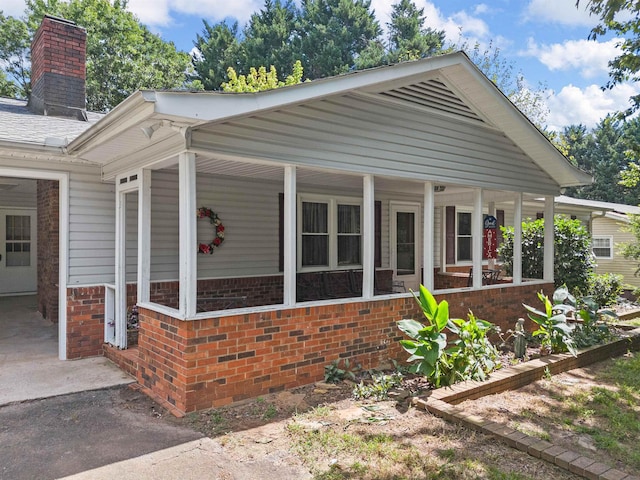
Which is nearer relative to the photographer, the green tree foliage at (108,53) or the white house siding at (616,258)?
the white house siding at (616,258)

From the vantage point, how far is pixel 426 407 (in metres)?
4.25

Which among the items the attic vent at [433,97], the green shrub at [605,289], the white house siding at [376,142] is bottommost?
the green shrub at [605,289]

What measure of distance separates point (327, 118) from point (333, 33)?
2607 cm

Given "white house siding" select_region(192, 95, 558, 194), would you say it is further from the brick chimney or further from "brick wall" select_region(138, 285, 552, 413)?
the brick chimney

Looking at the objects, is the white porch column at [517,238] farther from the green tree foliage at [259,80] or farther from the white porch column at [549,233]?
the green tree foliage at [259,80]

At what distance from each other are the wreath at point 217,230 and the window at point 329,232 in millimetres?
1399

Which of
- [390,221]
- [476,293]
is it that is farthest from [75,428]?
[390,221]

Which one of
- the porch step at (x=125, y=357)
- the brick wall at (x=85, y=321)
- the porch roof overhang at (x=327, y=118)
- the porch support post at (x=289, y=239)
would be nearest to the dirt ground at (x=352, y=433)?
the porch support post at (x=289, y=239)

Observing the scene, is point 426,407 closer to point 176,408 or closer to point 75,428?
point 176,408

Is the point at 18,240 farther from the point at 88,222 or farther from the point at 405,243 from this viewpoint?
the point at 405,243

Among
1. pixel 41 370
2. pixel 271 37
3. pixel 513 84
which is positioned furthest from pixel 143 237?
pixel 513 84

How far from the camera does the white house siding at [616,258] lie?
1733 cm

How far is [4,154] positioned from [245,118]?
3061 mm

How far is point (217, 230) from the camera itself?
680 cm
